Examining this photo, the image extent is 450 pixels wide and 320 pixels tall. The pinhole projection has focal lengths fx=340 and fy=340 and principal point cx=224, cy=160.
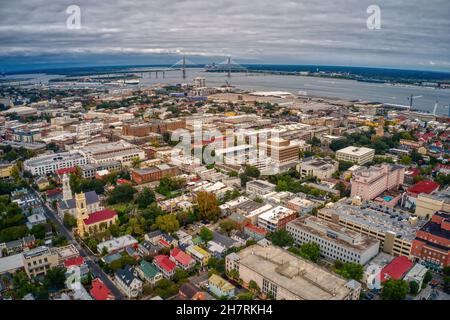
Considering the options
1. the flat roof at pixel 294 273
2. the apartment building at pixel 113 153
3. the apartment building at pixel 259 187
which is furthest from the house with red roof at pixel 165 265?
the apartment building at pixel 113 153

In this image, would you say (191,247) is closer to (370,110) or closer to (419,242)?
(419,242)

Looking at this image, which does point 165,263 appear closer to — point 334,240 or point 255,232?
point 255,232

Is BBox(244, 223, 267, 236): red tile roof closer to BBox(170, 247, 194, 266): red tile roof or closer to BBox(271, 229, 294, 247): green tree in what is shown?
BBox(271, 229, 294, 247): green tree

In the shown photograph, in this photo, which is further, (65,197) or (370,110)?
(370,110)

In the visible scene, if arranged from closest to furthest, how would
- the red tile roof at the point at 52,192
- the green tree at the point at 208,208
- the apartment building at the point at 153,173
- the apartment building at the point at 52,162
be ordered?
the green tree at the point at 208,208 → the red tile roof at the point at 52,192 → the apartment building at the point at 153,173 → the apartment building at the point at 52,162

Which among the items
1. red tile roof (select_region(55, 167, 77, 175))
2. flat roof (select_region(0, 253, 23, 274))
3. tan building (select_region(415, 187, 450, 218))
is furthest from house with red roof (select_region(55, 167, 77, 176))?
tan building (select_region(415, 187, 450, 218))

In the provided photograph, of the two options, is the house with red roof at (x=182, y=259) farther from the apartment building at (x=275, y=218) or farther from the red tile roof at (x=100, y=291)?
the apartment building at (x=275, y=218)
